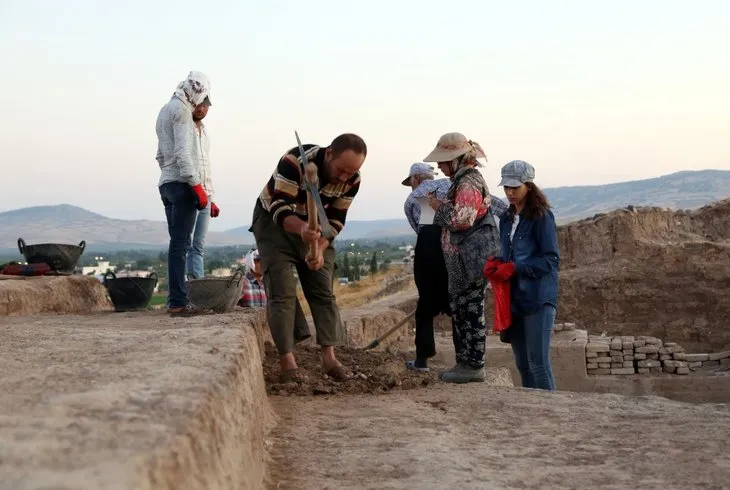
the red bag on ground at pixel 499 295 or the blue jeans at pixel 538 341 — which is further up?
the red bag on ground at pixel 499 295

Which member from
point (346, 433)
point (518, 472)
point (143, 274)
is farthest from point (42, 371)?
point (143, 274)

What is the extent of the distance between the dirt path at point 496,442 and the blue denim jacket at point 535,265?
727 millimetres

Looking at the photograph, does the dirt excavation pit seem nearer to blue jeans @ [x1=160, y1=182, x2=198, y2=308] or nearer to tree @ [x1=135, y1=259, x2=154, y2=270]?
blue jeans @ [x1=160, y1=182, x2=198, y2=308]

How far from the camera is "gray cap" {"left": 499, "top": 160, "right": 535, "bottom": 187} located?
5.66 meters

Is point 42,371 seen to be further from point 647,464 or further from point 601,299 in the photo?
point 601,299

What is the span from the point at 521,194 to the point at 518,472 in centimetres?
256

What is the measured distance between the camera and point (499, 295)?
5.83 m

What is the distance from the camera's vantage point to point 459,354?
5980mm

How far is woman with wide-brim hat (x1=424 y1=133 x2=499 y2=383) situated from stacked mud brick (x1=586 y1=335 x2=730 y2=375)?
6206 mm

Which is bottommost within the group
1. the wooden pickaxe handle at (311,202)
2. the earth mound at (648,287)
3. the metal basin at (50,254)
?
the earth mound at (648,287)

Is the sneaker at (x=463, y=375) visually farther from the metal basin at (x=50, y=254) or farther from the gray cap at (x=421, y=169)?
the metal basin at (x=50, y=254)

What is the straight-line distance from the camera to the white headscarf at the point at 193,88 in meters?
6.46

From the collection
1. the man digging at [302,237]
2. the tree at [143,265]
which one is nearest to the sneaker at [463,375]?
the man digging at [302,237]

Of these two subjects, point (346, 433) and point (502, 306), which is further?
point (502, 306)
